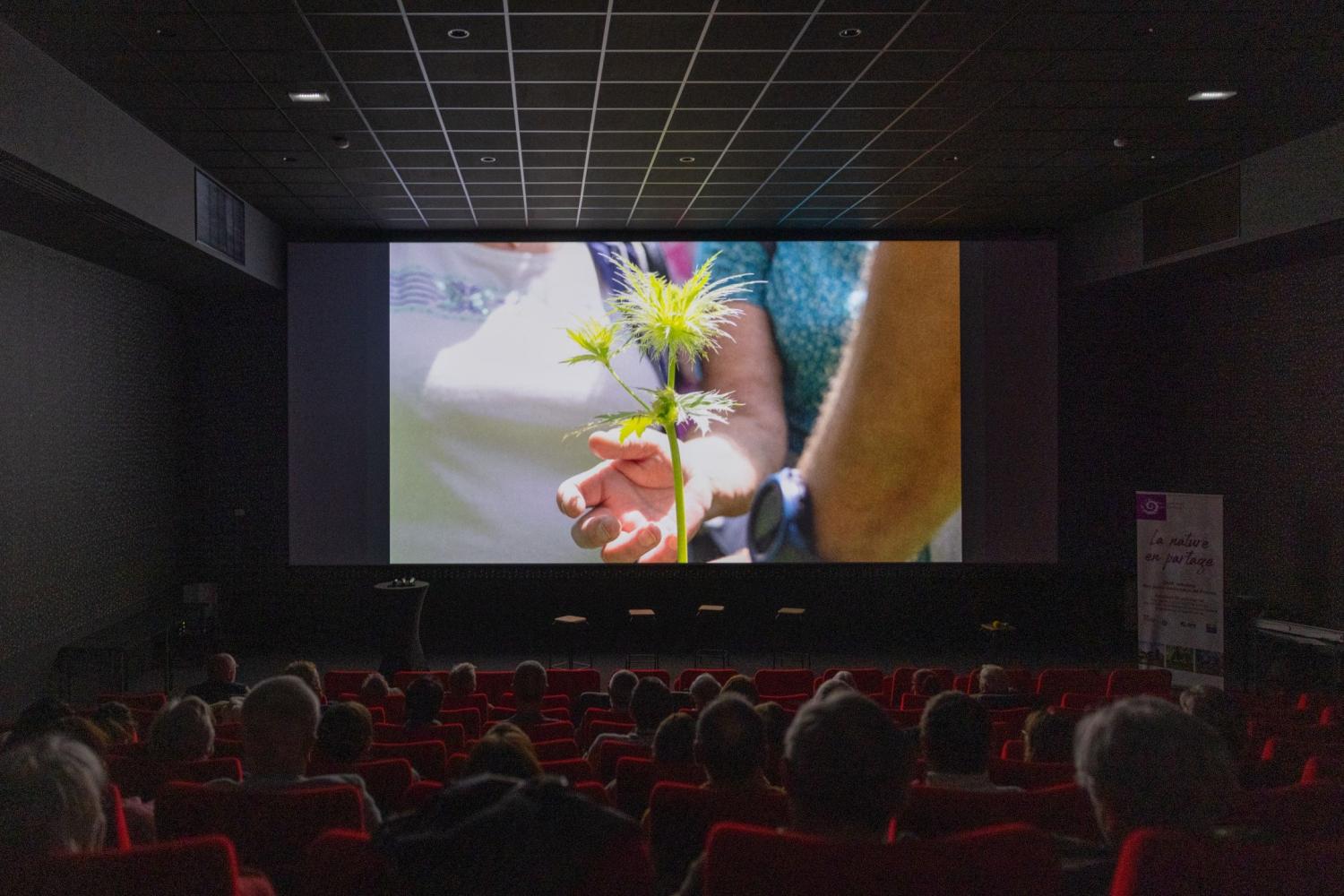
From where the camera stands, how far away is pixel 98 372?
865cm

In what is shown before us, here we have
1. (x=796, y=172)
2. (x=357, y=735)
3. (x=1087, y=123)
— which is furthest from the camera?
(x=796, y=172)

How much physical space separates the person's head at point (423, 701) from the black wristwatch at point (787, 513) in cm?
701

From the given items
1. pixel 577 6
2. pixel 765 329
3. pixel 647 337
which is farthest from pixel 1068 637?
pixel 577 6

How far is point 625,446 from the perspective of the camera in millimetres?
10531

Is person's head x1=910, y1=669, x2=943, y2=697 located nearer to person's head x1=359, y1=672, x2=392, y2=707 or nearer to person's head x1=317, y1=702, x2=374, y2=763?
person's head x1=359, y1=672, x2=392, y2=707

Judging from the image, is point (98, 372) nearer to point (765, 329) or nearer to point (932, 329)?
point (765, 329)

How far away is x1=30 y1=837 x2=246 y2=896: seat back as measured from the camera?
51.9 inches

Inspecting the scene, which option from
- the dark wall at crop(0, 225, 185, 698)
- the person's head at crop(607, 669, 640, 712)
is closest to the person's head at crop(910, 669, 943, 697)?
the person's head at crop(607, 669, 640, 712)

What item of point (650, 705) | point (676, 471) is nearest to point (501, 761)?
point (650, 705)

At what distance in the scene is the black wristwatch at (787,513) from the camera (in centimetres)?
1067

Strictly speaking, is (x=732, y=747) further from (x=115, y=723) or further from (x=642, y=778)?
(x=115, y=723)

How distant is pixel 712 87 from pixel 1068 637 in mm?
7332

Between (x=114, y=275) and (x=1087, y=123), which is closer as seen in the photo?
(x=1087, y=123)

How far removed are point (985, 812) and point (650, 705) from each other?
181cm
